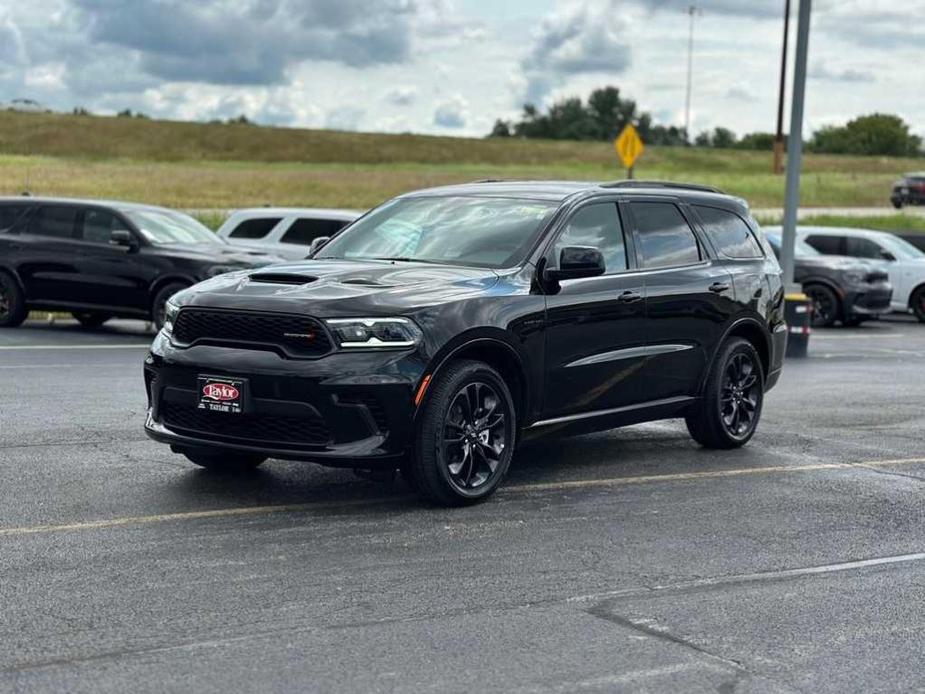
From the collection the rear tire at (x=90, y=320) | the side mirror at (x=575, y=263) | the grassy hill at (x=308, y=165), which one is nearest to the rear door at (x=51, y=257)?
the rear tire at (x=90, y=320)

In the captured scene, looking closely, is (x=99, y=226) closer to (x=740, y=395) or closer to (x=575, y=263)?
(x=740, y=395)

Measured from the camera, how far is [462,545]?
7109mm

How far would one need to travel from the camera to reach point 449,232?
895 centimetres

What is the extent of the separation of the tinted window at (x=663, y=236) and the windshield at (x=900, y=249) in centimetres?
1806

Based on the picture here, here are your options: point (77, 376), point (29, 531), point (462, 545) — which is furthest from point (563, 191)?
point (77, 376)

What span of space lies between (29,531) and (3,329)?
497 inches

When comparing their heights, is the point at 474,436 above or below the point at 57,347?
above

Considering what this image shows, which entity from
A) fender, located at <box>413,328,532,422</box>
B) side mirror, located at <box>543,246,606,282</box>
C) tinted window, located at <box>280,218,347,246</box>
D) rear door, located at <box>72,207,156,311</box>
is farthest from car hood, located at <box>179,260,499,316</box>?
tinted window, located at <box>280,218,347,246</box>

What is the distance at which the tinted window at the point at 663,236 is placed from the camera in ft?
31.5

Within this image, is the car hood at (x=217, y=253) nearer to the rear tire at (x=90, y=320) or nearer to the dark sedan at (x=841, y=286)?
the rear tire at (x=90, y=320)

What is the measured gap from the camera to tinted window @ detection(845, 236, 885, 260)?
2639cm

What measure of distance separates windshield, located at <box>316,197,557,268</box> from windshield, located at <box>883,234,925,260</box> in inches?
762

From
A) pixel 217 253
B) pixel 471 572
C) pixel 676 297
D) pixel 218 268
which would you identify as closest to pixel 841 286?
pixel 217 253

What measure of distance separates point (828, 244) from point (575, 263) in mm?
18764
